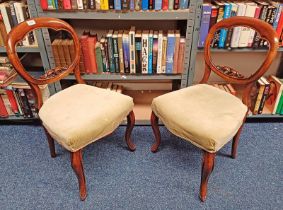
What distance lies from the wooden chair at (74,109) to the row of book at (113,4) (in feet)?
0.42

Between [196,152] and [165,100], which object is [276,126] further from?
[165,100]

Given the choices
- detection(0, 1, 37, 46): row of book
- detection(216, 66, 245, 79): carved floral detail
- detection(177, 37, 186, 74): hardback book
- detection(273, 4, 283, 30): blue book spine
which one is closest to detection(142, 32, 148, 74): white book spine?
detection(177, 37, 186, 74): hardback book

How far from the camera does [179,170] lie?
5.20ft

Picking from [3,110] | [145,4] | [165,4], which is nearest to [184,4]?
[165,4]

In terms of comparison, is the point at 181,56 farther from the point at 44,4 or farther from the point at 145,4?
the point at 44,4

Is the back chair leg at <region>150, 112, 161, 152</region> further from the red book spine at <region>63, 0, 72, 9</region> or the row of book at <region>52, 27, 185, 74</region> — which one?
the red book spine at <region>63, 0, 72, 9</region>

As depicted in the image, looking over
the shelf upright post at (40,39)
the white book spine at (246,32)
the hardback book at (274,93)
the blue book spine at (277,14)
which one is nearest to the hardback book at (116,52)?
the shelf upright post at (40,39)

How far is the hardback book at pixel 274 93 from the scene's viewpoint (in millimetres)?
1807

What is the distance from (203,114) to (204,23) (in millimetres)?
595

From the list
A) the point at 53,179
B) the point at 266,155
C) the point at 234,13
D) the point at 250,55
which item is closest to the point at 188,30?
the point at 234,13

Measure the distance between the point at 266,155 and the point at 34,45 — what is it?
1663mm

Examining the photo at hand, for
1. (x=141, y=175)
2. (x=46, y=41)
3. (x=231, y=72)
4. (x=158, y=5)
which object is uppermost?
(x=158, y=5)

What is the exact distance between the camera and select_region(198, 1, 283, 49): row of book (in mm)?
1530

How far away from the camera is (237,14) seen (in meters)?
1.56
